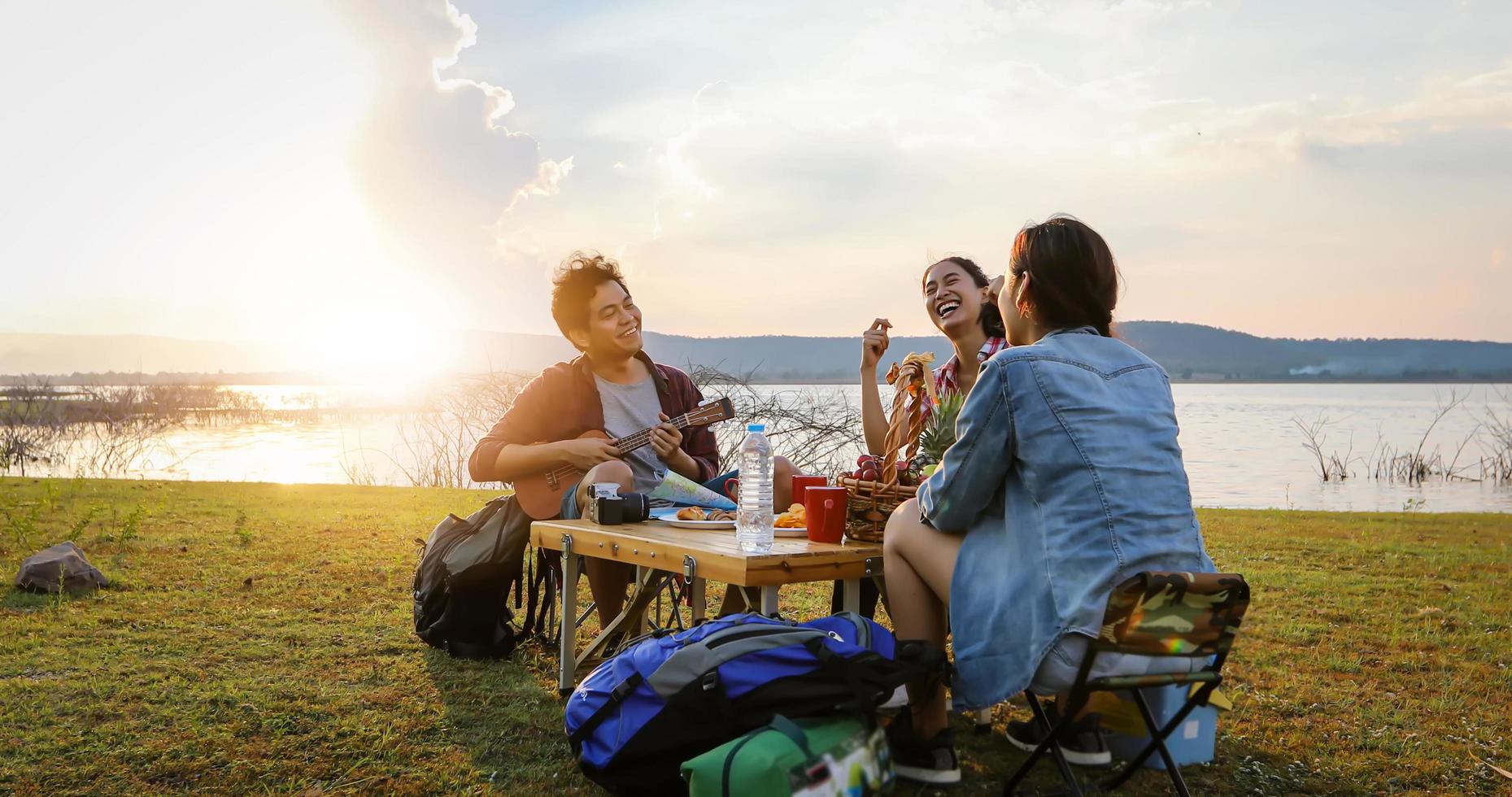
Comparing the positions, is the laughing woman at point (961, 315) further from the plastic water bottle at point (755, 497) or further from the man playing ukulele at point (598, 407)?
the plastic water bottle at point (755, 497)

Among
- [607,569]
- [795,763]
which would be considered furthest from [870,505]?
[607,569]

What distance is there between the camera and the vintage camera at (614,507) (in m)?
3.25

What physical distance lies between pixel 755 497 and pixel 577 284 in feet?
5.36

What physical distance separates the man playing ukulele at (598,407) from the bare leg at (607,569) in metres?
0.03

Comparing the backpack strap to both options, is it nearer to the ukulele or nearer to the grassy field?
the grassy field

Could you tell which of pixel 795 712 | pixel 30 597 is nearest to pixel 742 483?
pixel 795 712

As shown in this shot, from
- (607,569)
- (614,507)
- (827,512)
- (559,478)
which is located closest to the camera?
(827,512)

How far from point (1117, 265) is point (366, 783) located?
2.28m

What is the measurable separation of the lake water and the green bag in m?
5.93

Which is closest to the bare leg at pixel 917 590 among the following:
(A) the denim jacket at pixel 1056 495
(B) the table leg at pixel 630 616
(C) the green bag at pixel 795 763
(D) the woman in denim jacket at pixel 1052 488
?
(D) the woman in denim jacket at pixel 1052 488

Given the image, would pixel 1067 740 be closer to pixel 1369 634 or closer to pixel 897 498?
pixel 897 498

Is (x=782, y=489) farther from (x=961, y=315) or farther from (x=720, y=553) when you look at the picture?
(x=720, y=553)

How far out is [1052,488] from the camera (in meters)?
2.09

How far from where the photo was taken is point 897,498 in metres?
2.66
